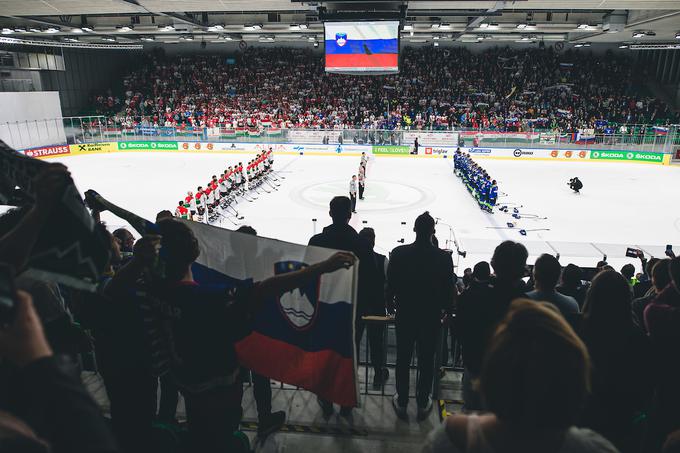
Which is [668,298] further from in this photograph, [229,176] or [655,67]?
[655,67]

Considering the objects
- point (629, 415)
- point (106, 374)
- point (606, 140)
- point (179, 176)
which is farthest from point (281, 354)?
point (606, 140)

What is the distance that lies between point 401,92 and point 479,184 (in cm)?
2097

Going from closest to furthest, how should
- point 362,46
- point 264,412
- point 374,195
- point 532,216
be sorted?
1. point 264,412
2. point 532,216
3. point 362,46
4. point 374,195

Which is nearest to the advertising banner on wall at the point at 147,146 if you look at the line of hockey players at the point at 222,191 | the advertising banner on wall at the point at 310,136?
the advertising banner on wall at the point at 310,136

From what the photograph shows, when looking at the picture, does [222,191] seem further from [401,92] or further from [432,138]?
[401,92]

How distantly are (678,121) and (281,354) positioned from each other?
3593cm

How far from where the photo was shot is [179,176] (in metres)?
21.3

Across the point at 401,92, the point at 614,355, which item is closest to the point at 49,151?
the point at 401,92

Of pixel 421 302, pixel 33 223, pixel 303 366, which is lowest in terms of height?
pixel 303 366

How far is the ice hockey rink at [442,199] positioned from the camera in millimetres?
13273

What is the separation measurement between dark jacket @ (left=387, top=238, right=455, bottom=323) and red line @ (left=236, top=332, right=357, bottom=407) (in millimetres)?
1031

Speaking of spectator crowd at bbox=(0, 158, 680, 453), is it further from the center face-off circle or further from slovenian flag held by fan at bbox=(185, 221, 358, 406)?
the center face-off circle

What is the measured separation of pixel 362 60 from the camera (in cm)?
1761

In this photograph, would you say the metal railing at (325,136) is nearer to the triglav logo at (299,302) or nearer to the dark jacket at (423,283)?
the dark jacket at (423,283)
